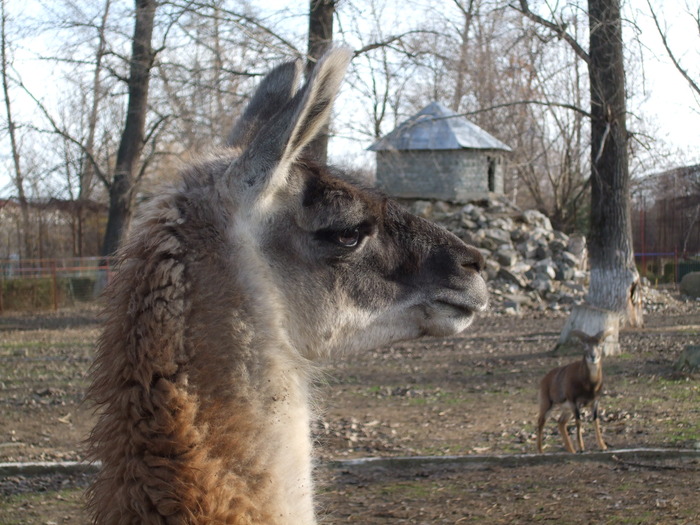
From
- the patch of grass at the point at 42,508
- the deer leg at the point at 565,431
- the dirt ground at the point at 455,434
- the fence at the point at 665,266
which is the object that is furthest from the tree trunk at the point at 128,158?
the fence at the point at 665,266

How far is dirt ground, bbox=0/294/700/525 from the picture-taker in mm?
5266

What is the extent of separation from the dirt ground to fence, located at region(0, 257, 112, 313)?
27.2 ft

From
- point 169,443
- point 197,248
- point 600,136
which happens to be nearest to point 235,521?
point 169,443

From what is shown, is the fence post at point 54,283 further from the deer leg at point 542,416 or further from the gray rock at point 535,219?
the deer leg at point 542,416

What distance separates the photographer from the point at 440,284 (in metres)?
2.93

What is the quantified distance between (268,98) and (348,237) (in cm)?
88

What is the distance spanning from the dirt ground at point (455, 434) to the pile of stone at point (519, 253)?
6764mm

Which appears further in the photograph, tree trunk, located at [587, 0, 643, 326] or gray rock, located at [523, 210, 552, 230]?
gray rock, located at [523, 210, 552, 230]

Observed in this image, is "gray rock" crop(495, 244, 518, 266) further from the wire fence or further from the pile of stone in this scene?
the wire fence

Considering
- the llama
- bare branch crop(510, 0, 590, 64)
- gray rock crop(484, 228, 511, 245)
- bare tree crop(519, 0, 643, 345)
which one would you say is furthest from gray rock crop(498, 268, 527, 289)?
the llama

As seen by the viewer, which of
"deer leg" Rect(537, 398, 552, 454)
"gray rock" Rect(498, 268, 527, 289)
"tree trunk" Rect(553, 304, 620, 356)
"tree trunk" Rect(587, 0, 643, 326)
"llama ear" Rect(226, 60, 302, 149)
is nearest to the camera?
"llama ear" Rect(226, 60, 302, 149)

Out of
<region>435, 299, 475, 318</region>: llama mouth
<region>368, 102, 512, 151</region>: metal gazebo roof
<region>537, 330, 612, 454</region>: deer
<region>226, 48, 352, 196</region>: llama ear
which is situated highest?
<region>368, 102, 512, 151</region>: metal gazebo roof

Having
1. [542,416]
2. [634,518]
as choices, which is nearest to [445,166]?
[542,416]

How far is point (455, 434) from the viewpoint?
767cm
